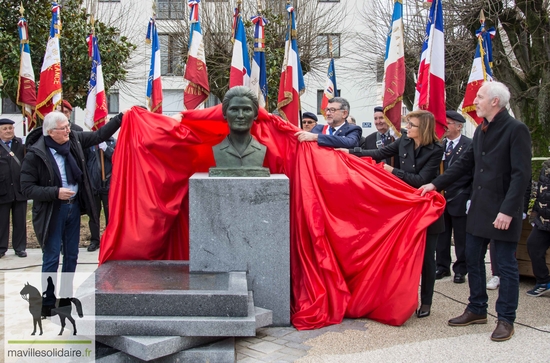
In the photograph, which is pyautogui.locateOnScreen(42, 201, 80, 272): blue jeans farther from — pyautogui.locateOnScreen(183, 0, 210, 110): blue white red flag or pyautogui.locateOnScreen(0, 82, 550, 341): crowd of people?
pyautogui.locateOnScreen(183, 0, 210, 110): blue white red flag

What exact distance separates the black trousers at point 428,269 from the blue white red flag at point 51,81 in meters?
5.24

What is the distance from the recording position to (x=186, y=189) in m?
5.17

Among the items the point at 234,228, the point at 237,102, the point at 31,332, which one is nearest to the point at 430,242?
the point at 234,228

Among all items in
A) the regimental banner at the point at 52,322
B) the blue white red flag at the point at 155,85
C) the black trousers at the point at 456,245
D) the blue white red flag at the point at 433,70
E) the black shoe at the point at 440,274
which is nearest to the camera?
the regimental banner at the point at 52,322

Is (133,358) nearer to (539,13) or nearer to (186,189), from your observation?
(186,189)

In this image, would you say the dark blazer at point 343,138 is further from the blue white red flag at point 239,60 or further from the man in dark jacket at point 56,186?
the blue white red flag at point 239,60

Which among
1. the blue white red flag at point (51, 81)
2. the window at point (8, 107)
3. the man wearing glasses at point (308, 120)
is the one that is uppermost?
the window at point (8, 107)

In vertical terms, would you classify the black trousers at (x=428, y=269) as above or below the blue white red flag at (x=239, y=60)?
below

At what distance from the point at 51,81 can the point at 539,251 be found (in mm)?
6319

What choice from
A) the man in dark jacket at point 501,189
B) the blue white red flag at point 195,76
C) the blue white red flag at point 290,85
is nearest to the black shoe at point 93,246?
the blue white red flag at point 195,76

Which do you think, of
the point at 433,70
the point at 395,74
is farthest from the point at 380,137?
the point at 433,70

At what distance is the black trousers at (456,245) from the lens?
233 inches

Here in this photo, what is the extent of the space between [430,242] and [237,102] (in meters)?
2.11

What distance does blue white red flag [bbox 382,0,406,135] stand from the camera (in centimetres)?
656
